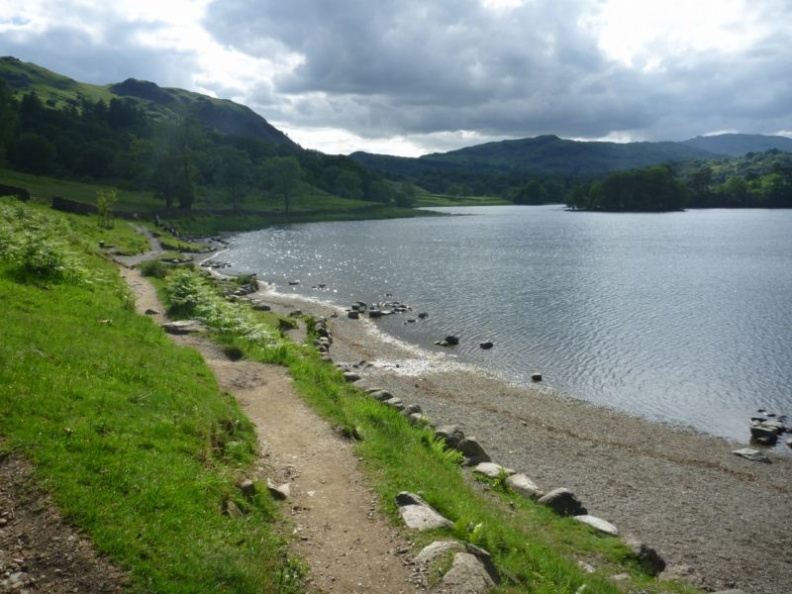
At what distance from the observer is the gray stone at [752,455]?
27219 millimetres

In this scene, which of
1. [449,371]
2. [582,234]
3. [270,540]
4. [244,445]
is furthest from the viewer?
[582,234]

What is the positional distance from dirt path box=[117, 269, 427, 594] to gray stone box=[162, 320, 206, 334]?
269 inches

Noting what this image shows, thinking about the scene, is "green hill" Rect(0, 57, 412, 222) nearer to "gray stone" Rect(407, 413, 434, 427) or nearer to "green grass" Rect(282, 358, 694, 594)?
"gray stone" Rect(407, 413, 434, 427)

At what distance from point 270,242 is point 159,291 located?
3198 inches

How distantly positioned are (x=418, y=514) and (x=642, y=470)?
1642 centimetres

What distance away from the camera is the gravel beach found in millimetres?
18781

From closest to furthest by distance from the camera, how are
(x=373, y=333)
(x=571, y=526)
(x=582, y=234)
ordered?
(x=571, y=526)
(x=373, y=333)
(x=582, y=234)

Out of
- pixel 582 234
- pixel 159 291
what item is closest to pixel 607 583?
pixel 159 291

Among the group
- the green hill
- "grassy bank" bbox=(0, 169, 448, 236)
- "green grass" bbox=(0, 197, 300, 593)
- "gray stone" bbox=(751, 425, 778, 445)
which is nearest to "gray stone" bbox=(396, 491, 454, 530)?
"green grass" bbox=(0, 197, 300, 593)

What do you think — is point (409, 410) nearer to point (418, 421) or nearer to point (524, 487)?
point (418, 421)

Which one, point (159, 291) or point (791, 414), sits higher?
point (159, 291)

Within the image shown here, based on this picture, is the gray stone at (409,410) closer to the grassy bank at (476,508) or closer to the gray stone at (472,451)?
the grassy bank at (476,508)

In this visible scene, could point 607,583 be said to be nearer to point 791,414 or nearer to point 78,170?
point 791,414

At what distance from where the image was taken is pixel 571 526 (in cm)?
1773
